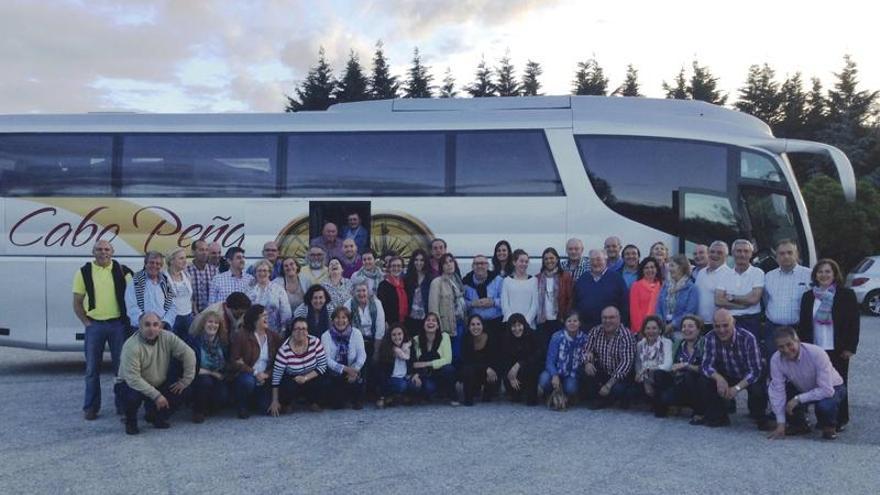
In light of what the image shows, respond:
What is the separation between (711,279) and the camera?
8.62 meters

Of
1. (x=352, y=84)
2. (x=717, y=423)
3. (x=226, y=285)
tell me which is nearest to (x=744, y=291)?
(x=717, y=423)

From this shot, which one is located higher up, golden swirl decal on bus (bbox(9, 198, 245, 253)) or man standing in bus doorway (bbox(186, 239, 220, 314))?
golden swirl decal on bus (bbox(9, 198, 245, 253))

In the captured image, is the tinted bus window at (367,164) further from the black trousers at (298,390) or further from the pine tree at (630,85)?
the pine tree at (630,85)

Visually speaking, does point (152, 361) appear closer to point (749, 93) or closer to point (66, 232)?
point (66, 232)

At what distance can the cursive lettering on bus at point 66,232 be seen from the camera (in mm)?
11047

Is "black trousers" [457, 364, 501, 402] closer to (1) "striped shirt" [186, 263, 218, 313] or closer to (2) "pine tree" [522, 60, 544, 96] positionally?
(1) "striped shirt" [186, 263, 218, 313]

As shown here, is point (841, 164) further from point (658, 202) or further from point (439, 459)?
point (439, 459)

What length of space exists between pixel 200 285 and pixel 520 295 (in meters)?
3.50

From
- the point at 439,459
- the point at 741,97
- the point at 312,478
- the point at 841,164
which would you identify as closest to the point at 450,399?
the point at 439,459

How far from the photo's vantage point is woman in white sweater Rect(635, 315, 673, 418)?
8.21 metres

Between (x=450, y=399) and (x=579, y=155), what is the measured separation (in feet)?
12.3

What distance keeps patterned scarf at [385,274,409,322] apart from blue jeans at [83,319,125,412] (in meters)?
2.86

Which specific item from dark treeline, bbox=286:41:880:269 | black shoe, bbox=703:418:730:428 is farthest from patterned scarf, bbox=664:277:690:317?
dark treeline, bbox=286:41:880:269

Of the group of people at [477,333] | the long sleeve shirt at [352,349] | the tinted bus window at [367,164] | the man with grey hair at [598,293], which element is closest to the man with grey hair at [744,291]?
the group of people at [477,333]
